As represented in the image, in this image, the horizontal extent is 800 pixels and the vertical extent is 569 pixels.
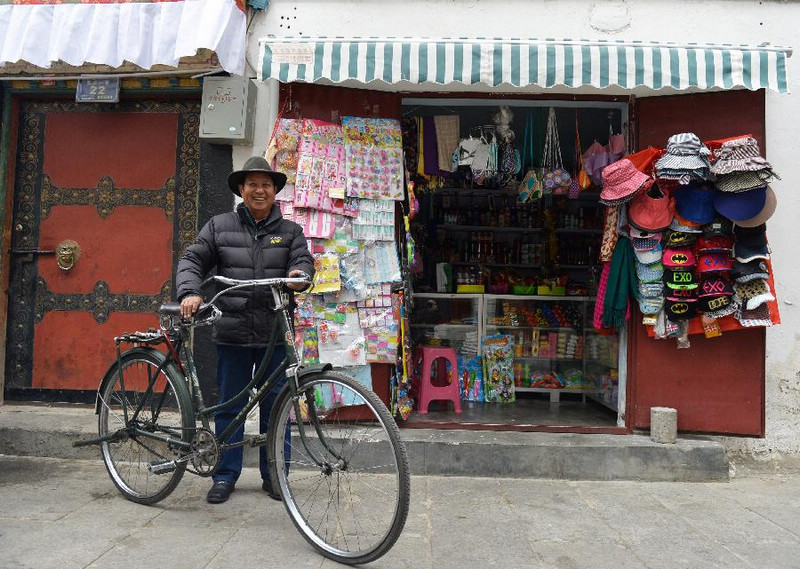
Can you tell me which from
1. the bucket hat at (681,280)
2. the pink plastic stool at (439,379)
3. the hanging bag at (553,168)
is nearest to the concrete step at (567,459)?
the bucket hat at (681,280)

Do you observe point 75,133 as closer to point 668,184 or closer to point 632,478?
point 668,184

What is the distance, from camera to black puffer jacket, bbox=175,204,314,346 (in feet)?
12.4

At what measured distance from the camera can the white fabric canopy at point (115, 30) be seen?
4648 mm

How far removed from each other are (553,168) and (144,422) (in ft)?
12.9

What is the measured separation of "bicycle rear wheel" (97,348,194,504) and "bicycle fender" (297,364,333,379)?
0.79 metres

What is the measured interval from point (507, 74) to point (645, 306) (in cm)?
187

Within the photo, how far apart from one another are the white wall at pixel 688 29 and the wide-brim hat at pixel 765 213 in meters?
0.43

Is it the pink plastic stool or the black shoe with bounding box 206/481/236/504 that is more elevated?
the pink plastic stool

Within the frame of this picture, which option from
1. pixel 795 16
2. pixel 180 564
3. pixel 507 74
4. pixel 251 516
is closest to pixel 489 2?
pixel 507 74

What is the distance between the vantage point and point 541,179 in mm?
5988

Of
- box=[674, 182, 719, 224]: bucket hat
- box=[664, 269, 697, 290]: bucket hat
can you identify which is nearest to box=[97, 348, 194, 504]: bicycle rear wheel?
box=[664, 269, 697, 290]: bucket hat

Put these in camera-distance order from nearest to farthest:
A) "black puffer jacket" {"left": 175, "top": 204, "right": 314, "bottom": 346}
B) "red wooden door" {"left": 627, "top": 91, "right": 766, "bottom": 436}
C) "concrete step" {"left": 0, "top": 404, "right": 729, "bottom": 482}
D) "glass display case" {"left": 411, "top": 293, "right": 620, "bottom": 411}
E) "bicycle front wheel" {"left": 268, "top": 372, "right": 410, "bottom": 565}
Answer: "bicycle front wheel" {"left": 268, "top": 372, "right": 410, "bottom": 565} < "black puffer jacket" {"left": 175, "top": 204, "right": 314, "bottom": 346} < "concrete step" {"left": 0, "top": 404, "right": 729, "bottom": 482} < "red wooden door" {"left": 627, "top": 91, "right": 766, "bottom": 436} < "glass display case" {"left": 411, "top": 293, "right": 620, "bottom": 411}

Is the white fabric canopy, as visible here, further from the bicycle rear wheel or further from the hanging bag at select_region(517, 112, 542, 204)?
the hanging bag at select_region(517, 112, 542, 204)

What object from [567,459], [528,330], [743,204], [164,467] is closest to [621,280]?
[743,204]
